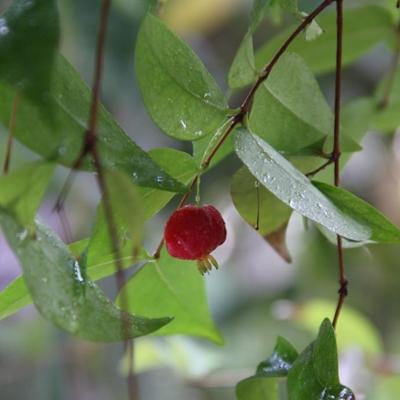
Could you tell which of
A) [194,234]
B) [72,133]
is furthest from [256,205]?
[72,133]

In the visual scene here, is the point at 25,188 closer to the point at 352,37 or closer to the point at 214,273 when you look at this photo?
the point at 352,37

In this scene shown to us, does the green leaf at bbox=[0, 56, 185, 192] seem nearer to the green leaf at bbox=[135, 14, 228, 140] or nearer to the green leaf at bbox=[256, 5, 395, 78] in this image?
the green leaf at bbox=[135, 14, 228, 140]

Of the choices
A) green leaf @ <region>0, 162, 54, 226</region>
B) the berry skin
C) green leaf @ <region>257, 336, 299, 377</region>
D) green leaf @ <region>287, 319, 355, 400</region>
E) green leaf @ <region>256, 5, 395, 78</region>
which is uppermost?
green leaf @ <region>0, 162, 54, 226</region>

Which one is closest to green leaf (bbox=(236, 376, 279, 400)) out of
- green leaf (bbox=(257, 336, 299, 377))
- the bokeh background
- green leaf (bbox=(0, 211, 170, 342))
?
green leaf (bbox=(257, 336, 299, 377))

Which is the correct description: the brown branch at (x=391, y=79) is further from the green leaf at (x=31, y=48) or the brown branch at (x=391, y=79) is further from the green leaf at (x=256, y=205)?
the green leaf at (x=31, y=48)

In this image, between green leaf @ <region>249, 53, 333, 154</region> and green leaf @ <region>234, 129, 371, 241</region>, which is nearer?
green leaf @ <region>234, 129, 371, 241</region>

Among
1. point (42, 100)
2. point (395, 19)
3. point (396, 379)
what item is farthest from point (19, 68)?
point (396, 379)
